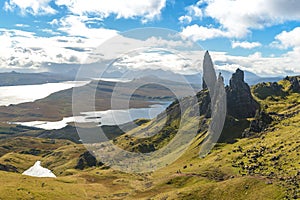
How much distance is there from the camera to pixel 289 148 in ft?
431

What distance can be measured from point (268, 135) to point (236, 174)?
5931 cm

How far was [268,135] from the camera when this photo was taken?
17300 centimetres

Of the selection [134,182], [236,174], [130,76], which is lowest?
[134,182]

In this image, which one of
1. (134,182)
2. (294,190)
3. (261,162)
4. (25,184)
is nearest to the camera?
(294,190)

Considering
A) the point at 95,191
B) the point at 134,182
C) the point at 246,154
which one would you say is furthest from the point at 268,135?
the point at 95,191

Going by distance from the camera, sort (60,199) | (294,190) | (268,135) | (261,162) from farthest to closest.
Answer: (268,135)
(261,162)
(60,199)
(294,190)

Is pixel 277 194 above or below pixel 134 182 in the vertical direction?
above

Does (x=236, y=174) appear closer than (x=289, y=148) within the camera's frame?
Yes

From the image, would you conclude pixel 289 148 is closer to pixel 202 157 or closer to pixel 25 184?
pixel 202 157

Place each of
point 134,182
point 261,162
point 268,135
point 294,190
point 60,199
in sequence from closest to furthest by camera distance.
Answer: point 294,190
point 60,199
point 261,162
point 134,182
point 268,135

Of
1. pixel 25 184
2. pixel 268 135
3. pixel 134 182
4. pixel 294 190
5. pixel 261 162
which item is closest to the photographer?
Answer: pixel 294 190

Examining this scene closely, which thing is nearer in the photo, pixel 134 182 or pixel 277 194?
pixel 277 194

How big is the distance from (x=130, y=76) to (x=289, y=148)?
271 feet

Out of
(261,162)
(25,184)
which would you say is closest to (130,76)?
(25,184)
